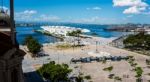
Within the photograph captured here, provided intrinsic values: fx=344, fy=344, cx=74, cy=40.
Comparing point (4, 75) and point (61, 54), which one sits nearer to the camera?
point (4, 75)

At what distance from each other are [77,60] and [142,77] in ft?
78.7

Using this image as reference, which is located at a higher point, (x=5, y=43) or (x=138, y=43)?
(x=5, y=43)

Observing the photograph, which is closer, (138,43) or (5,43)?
(5,43)

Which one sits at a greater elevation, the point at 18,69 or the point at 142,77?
the point at 18,69

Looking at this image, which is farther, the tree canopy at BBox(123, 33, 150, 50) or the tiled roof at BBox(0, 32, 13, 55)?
the tree canopy at BBox(123, 33, 150, 50)

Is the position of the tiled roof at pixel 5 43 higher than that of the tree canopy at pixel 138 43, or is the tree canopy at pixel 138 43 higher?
the tiled roof at pixel 5 43

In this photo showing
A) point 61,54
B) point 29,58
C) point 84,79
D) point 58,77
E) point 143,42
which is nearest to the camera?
point 58,77

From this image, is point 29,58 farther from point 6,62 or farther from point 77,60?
point 6,62

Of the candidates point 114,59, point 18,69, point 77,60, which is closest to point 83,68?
point 77,60

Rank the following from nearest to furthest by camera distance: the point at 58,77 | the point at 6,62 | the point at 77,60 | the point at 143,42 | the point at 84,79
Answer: the point at 6,62 < the point at 58,77 < the point at 84,79 < the point at 77,60 < the point at 143,42

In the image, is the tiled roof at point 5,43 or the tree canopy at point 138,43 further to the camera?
the tree canopy at point 138,43

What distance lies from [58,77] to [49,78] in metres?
1.52

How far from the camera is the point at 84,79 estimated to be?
6050cm

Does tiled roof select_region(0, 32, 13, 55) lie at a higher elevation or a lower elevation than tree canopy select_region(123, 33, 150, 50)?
higher
